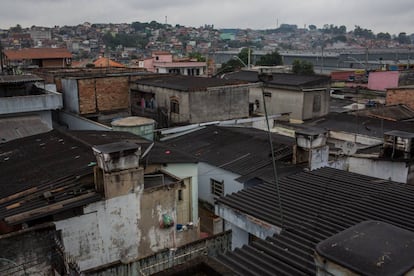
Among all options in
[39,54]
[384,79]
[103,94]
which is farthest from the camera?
[39,54]

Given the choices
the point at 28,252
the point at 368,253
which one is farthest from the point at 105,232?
the point at 368,253

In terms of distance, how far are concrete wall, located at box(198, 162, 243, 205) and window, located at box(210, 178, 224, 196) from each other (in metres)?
0.18

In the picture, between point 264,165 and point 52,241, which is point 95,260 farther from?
point 264,165

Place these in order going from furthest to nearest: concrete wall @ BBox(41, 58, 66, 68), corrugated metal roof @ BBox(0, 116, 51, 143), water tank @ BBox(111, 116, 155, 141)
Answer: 1. concrete wall @ BBox(41, 58, 66, 68)
2. corrugated metal roof @ BBox(0, 116, 51, 143)
3. water tank @ BBox(111, 116, 155, 141)

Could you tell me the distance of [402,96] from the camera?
3500 cm

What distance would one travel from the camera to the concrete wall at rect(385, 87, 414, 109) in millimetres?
34781

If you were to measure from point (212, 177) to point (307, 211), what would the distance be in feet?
37.1

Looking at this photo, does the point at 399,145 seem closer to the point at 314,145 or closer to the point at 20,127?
the point at 314,145

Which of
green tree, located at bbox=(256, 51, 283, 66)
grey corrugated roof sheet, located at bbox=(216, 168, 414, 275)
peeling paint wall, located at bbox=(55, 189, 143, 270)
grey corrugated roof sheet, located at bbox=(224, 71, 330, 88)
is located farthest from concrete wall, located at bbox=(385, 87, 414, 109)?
green tree, located at bbox=(256, 51, 283, 66)

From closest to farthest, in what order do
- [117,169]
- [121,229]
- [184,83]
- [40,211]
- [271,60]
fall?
[40,211], [117,169], [121,229], [184,83], [271,60]

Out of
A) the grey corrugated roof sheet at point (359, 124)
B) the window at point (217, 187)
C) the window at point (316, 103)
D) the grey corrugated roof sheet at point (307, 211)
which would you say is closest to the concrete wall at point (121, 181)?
the grey corrugated roof sheet at point (307, 211)

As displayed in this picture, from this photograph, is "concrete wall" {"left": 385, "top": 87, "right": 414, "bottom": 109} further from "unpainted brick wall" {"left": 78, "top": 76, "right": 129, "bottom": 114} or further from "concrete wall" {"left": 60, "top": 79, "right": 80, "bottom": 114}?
"concrete wall" {"left": 60, "top": 79, "right": 80, "bottom": 114}

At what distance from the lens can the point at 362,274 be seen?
5.07m

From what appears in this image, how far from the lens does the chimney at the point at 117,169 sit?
12039 millimetres
